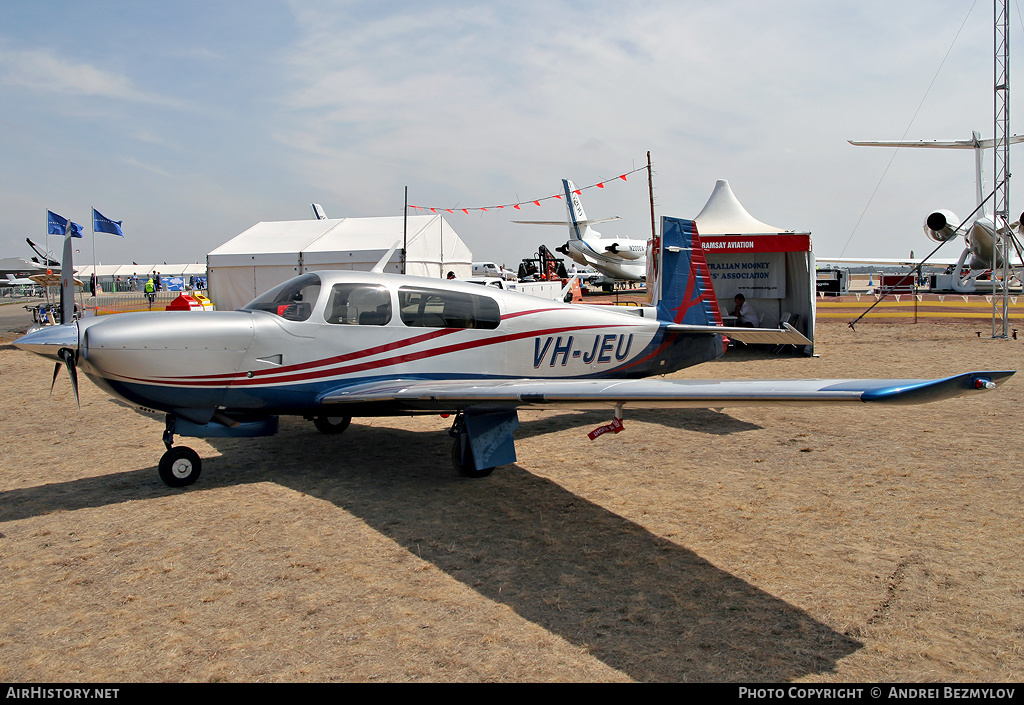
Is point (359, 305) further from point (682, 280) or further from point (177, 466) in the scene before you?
point (682, 280)

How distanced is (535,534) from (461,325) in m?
2.39

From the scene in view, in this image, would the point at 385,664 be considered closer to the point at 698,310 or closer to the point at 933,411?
the point at 698,310

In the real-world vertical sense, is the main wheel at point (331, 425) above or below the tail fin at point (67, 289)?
below

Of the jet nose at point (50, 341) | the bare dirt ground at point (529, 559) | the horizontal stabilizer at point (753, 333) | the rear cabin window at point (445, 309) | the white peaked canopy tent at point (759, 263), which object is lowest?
the bare dirt ground at point (529, 559)

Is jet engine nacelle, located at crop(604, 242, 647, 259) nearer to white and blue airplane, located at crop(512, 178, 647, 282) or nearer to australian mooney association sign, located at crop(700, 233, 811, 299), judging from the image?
white and blue airplane, located at crop(512, 178, 647, 282)

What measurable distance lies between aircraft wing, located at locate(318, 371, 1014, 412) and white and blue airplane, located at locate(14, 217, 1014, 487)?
0.05 ft

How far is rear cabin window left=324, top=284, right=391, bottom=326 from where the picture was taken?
232 inches

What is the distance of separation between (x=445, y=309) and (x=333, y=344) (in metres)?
1.11

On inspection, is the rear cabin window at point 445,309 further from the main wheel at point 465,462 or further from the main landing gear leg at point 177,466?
the main landing gear leg at point 177,466

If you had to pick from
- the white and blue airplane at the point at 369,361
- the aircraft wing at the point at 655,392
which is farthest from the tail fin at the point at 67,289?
the aircraft wing at the point at 655,392

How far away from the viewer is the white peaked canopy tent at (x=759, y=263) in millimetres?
14820

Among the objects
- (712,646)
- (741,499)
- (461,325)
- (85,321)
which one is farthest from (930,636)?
(85,321)

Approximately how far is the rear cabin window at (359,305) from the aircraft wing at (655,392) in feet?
1.95

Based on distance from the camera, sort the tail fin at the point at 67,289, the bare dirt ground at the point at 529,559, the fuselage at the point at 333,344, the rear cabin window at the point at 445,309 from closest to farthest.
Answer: the bare dirt ground at the point at 529,559
the fuselage at the point at 333,344
the rear cabin window at the point at 445,309
the tail fin at the point at 67,289
